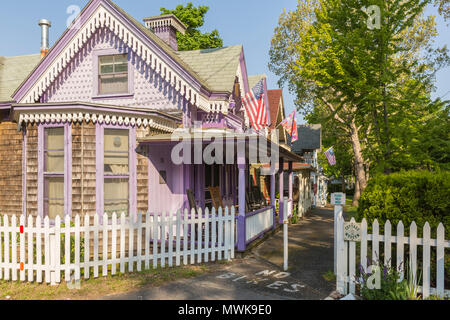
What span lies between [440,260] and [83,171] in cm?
801

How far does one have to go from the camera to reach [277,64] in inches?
Answer: 1219

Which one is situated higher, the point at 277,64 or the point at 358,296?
the point at 277,64

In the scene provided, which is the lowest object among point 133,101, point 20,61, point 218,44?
point 133,101

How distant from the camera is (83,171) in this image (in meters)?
8.89

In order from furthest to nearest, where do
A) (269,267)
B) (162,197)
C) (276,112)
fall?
(276,112), (162,197), (269,267)

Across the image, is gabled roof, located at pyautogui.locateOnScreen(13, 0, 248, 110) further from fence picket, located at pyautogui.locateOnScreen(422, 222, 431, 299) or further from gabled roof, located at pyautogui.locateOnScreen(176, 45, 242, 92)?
fence picket, located at pyautogui.locateOnScreen(422, 222, 431, 299)

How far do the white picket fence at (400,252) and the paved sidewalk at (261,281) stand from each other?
56cm

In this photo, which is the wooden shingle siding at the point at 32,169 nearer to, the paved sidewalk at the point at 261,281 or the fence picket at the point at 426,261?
the paved sidewalk at the point at 261,281

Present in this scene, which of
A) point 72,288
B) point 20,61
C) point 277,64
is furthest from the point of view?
point 277,64

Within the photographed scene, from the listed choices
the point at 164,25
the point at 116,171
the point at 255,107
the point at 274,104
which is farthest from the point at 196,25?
the point at 116,171

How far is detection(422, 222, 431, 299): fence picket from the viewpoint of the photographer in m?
5.29

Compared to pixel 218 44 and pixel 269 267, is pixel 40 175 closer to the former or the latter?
pixel 269 267
